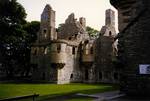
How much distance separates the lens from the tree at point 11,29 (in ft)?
141

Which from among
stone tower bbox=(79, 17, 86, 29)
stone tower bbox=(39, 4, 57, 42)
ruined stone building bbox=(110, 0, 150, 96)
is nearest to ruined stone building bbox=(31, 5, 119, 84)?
stone tower bbox=(39, 4, 57, 42)

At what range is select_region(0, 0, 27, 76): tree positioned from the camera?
43.1 metres

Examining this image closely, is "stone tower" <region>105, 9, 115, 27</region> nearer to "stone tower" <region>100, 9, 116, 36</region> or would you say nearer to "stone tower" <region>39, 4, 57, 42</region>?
"stone tower" <region>100, 9, 116, 36</region>

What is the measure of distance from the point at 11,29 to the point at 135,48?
1311 inches

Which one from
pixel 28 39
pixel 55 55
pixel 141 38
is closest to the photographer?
pixel 141 38

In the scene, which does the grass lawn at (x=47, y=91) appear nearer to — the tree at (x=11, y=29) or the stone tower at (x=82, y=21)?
the tree at (x=11, y=29)

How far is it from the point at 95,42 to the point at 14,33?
561 inches

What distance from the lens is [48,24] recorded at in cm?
4638

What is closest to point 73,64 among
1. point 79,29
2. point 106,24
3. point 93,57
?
point 93,57

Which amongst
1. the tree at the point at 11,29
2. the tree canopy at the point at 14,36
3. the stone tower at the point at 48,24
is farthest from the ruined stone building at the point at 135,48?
the stone tower at the point at 48,24

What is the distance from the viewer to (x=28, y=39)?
5312 centimetres

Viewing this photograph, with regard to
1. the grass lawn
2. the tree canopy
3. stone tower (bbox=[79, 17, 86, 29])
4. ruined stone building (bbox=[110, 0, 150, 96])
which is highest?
stone tower (bbox=[79, 17, 86, 29])

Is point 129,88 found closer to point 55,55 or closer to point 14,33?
point 55,55

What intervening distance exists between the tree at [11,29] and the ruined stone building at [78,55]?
146 inches
